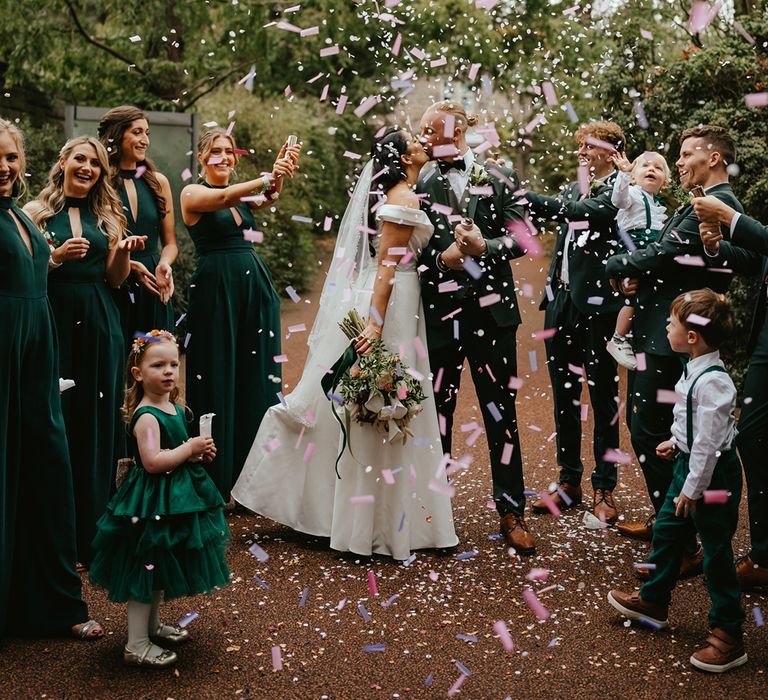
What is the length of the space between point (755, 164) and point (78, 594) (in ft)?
22.3

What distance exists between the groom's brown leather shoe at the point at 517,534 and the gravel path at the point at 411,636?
0.06 m

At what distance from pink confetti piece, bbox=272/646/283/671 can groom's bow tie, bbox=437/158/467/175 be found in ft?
8.49

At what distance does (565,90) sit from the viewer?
Answer: 13469 mm

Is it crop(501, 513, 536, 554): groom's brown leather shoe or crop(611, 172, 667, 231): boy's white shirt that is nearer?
crop(501, 513, 536, 554): groom's brown leather shoe

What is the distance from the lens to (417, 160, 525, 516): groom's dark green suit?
15.5 feet

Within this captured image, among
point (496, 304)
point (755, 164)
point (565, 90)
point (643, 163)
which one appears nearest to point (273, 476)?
point (496, 304)

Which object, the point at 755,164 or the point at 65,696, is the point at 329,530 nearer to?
the point at 65,696

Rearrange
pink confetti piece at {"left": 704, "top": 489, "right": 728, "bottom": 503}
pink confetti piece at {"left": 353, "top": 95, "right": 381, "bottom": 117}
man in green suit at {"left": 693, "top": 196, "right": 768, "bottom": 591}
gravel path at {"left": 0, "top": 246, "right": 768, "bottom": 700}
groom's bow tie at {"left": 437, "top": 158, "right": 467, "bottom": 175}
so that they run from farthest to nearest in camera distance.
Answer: pink confetti piece at {"left": 353, "top": 95, "right": 381, "bottom": 117}, groom's bow tie at {"left": 437, "top": 158, "right": 467, "bottom": 175}, man in green suit at {"left": 693, "top": 196, "right": 768, "bottom": 591}, pink confetti piece at {"left": 704, "top": 489, "right": 728, "bottom": 503}, gravel path at {"left": 0, "top": 246, "right": 768, "bottom": 700}

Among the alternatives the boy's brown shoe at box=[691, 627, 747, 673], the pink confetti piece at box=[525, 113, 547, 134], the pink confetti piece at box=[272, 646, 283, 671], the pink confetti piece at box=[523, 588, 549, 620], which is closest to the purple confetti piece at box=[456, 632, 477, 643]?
the pink confetti piece at box=[523, 588, 549, 620]

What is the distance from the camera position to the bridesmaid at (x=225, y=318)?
17.9ft

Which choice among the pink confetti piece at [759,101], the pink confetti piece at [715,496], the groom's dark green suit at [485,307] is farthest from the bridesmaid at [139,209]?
the pink confetti piece at [759,101]

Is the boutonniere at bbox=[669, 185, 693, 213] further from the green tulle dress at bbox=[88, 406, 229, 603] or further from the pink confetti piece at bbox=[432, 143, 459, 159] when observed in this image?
the green tulle dress at bbox=[88, 406, 229, 603]

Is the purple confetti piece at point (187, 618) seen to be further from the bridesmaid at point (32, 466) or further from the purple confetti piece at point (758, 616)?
the purple confetti piece at point (758, 616)

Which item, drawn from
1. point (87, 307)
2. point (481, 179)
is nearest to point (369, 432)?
point (481, 179)
